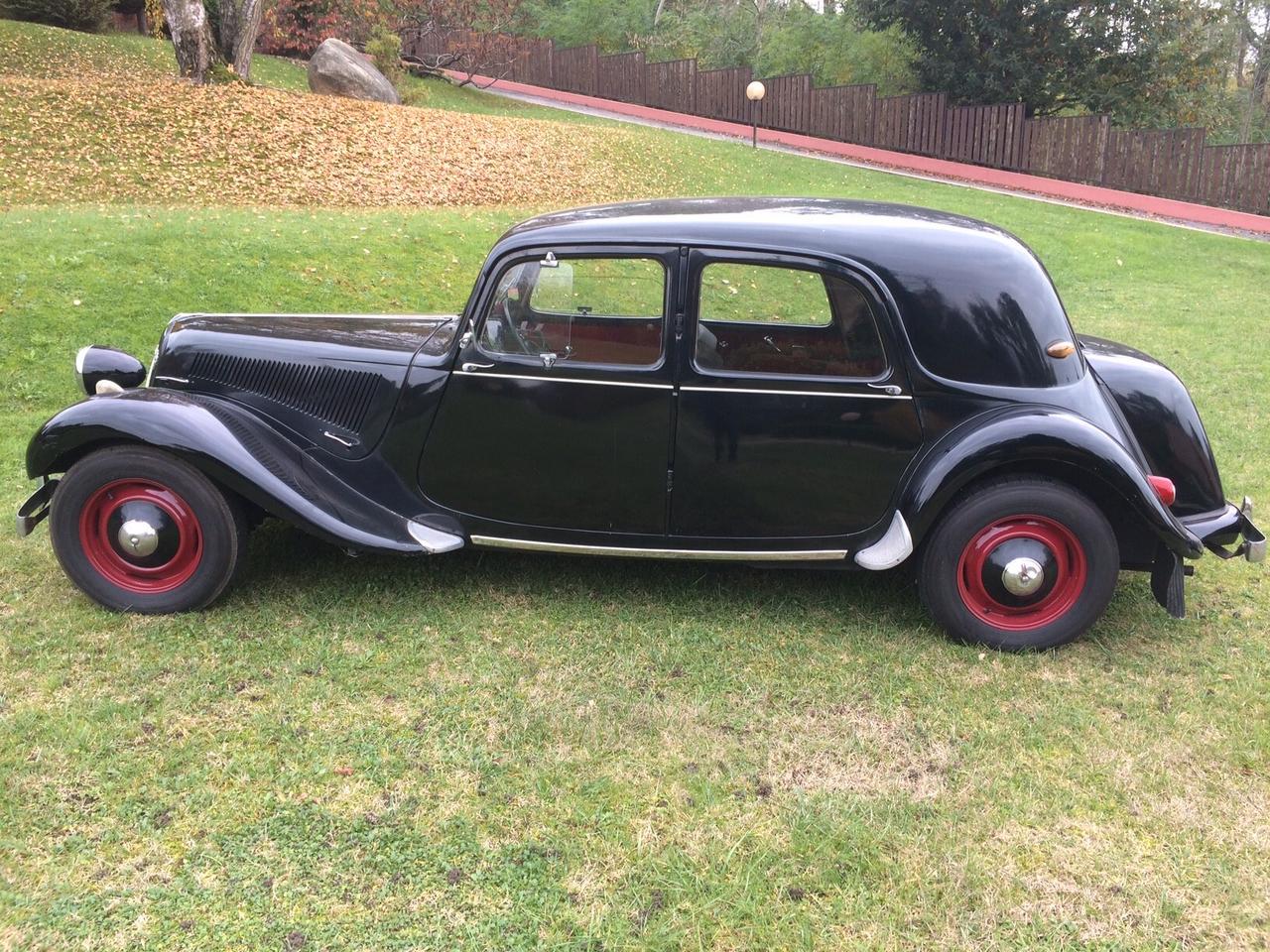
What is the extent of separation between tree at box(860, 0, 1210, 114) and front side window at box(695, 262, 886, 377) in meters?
23.7

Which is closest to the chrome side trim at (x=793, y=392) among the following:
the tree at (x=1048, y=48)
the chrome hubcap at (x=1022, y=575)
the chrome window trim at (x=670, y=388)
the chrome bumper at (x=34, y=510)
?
the chrome window trim at (x=670, y=388)

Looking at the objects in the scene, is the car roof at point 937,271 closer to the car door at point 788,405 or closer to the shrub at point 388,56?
the car door at point 788,405

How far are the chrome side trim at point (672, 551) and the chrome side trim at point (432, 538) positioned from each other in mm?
95

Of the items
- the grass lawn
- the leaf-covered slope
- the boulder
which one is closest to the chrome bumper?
the grass lawn

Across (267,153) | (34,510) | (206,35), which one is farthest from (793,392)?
(206,35)

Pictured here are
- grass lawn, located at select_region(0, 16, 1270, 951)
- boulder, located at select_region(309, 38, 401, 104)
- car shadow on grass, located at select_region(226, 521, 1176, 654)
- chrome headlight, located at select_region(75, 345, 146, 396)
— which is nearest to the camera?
grass lawn, located at select_region(0, 16, 1270, 951)

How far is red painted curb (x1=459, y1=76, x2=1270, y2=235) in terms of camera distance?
62.0 ft

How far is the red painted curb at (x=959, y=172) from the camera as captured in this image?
62.0 feet

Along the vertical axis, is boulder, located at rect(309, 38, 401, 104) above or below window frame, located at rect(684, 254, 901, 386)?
above

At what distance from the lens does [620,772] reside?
3145 mm

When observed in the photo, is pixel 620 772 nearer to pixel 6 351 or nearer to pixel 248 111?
pixel 6 351

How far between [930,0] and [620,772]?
2704cm

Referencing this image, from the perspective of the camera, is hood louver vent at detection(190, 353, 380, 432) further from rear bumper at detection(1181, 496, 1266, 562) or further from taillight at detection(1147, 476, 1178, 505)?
rear bumper at detection(1181, 496, 1266, 562)

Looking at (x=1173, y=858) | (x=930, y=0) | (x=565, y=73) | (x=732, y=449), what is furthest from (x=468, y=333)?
(x=565, y=73)
